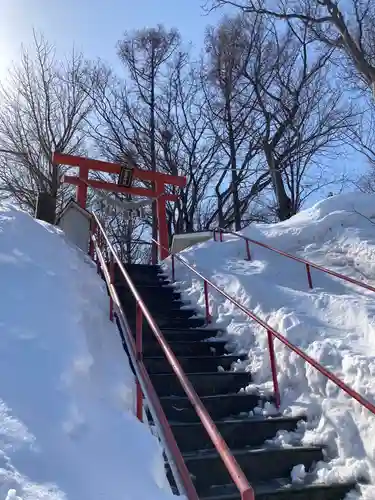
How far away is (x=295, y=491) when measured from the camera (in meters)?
3.98

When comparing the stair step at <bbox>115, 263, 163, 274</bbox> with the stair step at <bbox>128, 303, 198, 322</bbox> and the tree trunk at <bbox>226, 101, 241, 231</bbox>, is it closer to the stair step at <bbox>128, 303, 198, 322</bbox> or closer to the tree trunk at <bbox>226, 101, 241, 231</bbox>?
the stair step at <bbox>128, 303, 198, 322</bbox>

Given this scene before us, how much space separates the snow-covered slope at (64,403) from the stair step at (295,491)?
81 cm

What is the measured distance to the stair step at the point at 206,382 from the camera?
17.8ft

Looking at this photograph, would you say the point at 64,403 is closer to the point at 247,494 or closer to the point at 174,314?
the point at 247,494

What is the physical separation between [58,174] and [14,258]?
16.6 m

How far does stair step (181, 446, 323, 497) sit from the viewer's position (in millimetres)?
4148

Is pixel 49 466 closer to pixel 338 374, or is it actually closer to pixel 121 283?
pixel 338 374

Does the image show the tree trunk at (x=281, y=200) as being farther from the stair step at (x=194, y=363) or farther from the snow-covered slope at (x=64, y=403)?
the snow-covered slope at (x=64, y=403)

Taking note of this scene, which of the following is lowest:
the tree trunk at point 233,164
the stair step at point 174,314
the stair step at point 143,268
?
the stair step at point 174,314

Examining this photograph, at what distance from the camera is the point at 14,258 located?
6883 mm

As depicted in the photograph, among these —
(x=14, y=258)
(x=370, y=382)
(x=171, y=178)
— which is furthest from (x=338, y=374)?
(x=171, y=178)

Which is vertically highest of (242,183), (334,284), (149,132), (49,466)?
(149,132)

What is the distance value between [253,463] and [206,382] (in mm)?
1411

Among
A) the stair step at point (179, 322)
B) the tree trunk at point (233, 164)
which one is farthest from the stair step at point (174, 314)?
the tree trunk at point (233, 164)
